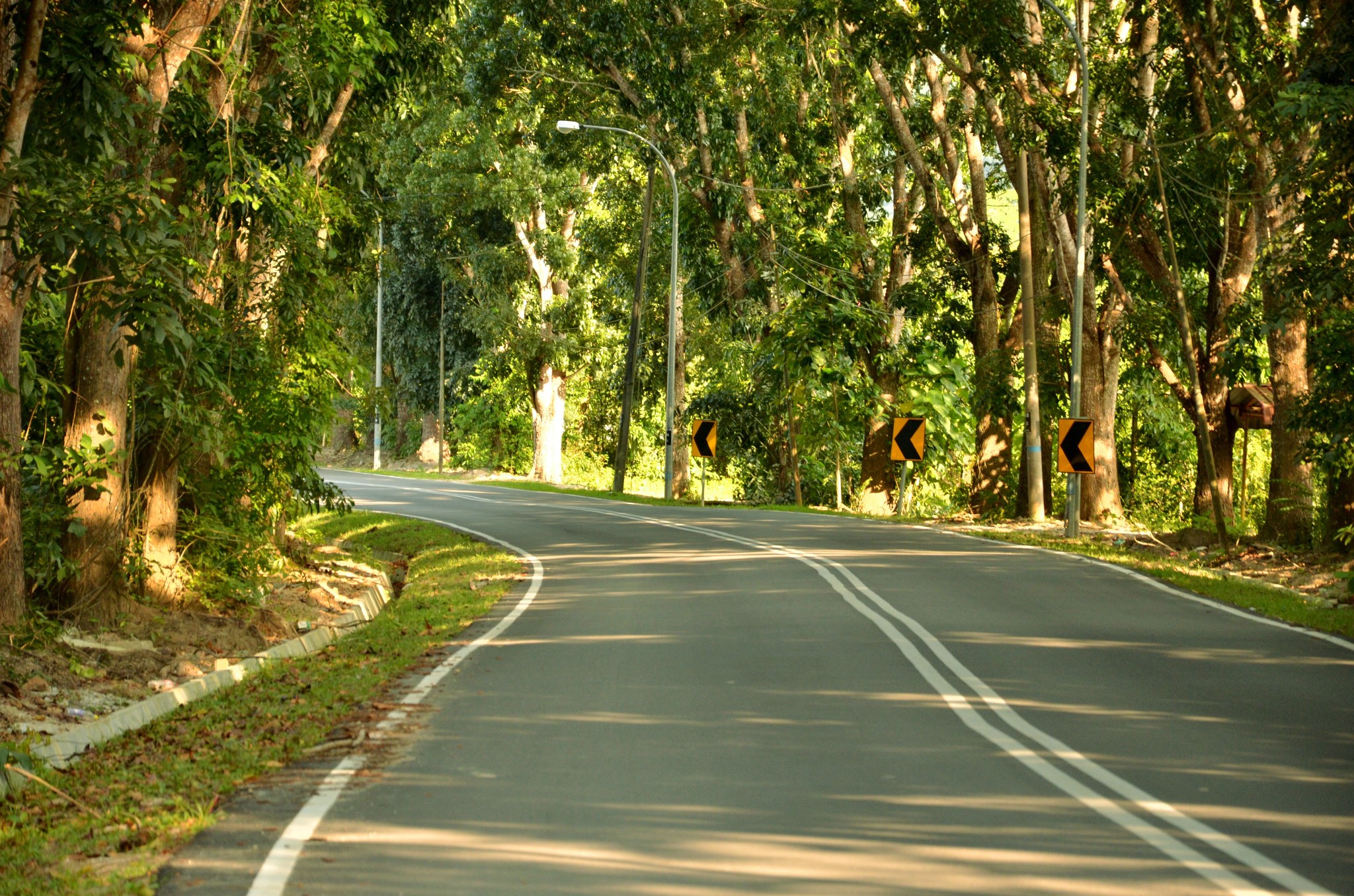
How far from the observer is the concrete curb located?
8.76 meters

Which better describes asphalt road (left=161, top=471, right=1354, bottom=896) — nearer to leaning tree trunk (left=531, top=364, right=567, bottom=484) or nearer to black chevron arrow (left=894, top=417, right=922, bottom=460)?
→ black chevron arrow (left=894, top=417, right=922, bottom=460)

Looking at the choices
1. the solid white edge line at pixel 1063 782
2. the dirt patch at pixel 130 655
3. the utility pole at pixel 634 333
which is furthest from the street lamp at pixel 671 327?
the solid white edge line at pixel 1063 782

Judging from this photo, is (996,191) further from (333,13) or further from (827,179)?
(333,13)

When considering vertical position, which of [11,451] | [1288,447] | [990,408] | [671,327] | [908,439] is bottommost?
[11,451]

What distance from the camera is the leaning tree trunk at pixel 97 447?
40.8 feet

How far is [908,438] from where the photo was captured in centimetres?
3139

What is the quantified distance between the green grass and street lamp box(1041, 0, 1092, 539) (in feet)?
42.8

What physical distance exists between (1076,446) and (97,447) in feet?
56.5

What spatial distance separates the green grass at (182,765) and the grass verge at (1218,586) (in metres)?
8.36

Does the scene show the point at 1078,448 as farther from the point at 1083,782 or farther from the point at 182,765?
the point at 182,765

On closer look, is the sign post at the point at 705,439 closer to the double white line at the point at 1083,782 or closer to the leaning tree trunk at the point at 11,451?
the double white line at the point at 1083,782

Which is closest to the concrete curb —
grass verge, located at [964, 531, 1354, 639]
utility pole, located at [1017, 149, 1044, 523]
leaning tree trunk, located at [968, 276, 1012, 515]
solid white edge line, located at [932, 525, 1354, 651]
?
solid white edge line, located at [932, 525, 1354, 651]

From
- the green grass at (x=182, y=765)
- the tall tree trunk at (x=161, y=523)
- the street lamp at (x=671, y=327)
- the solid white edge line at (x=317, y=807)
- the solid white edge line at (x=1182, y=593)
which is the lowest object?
the green grass at (x=182, y=765)

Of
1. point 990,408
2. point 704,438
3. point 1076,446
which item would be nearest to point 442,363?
point 704,438
